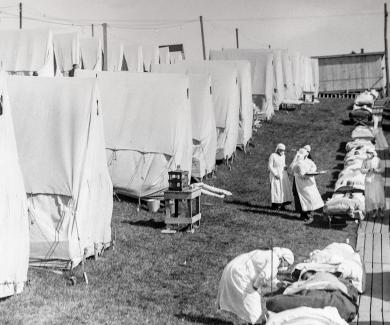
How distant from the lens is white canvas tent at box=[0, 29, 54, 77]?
30.3 metres

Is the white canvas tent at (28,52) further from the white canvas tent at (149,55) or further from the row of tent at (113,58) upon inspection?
the white canvas tent at (149,55)

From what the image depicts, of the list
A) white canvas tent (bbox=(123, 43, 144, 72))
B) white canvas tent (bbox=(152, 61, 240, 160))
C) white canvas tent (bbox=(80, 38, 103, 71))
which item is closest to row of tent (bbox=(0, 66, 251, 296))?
white canvas tent (bbox=(152, 61, 240, 160))

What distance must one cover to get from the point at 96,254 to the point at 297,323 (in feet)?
23.6

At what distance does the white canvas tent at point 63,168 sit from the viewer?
13.5 meters

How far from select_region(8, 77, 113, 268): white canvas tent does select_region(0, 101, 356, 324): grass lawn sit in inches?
23.1

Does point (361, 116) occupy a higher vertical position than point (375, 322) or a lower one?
higher

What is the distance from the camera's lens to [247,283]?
1009 centimetres

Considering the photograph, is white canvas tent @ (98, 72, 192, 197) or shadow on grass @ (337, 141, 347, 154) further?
shadow on grass @ (337, 141, 347, 154)

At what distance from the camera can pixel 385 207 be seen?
19797mm

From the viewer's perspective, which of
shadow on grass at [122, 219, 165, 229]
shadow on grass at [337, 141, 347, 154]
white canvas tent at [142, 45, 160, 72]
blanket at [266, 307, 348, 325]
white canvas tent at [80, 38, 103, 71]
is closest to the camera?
blanket at [266, 307, 348, 325]

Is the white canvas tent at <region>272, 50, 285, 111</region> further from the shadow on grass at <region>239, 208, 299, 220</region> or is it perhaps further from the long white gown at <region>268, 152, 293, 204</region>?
the shadow on grass at <region>239, 208, 299, 220</region>

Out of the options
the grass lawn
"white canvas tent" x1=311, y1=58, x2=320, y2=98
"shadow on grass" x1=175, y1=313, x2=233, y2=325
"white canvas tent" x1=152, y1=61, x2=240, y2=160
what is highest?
"white canvas tent" x1=311, y1=58, x2=320, y2=98

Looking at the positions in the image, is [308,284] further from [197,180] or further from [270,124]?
[270,124]

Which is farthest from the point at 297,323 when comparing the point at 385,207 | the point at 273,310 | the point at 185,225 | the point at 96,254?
the point at 385,207
